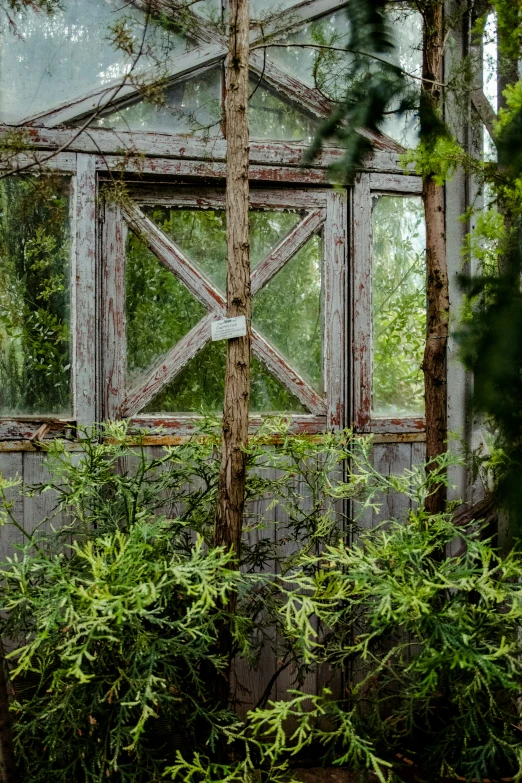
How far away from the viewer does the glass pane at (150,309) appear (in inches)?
130

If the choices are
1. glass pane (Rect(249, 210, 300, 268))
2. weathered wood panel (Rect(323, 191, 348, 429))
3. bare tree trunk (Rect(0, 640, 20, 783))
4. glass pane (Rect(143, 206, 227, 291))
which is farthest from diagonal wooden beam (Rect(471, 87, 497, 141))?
bare tree trunk (Rect(0, 640, 20, 783))

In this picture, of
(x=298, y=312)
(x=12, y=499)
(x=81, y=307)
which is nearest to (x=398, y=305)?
(x=298, y=312)

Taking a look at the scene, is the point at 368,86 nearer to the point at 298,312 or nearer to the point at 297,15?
the point at 298,312

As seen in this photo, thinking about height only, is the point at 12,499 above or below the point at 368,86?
below

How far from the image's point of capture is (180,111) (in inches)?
128

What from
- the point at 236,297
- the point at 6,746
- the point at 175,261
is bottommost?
the point at 6,746

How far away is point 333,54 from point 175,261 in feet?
4.11

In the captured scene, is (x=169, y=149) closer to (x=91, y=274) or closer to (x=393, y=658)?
(x=91, y=274)

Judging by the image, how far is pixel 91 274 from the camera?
10.4 ft

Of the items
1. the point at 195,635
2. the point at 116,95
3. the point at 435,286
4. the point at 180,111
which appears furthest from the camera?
the point at 180,111

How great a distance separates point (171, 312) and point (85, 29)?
1.41 metres

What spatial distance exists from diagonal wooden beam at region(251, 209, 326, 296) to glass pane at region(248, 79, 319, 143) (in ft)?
1.33

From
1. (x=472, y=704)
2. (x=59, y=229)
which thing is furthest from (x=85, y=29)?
(x=472, y=704)

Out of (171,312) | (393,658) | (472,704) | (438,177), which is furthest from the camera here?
(171,312)
